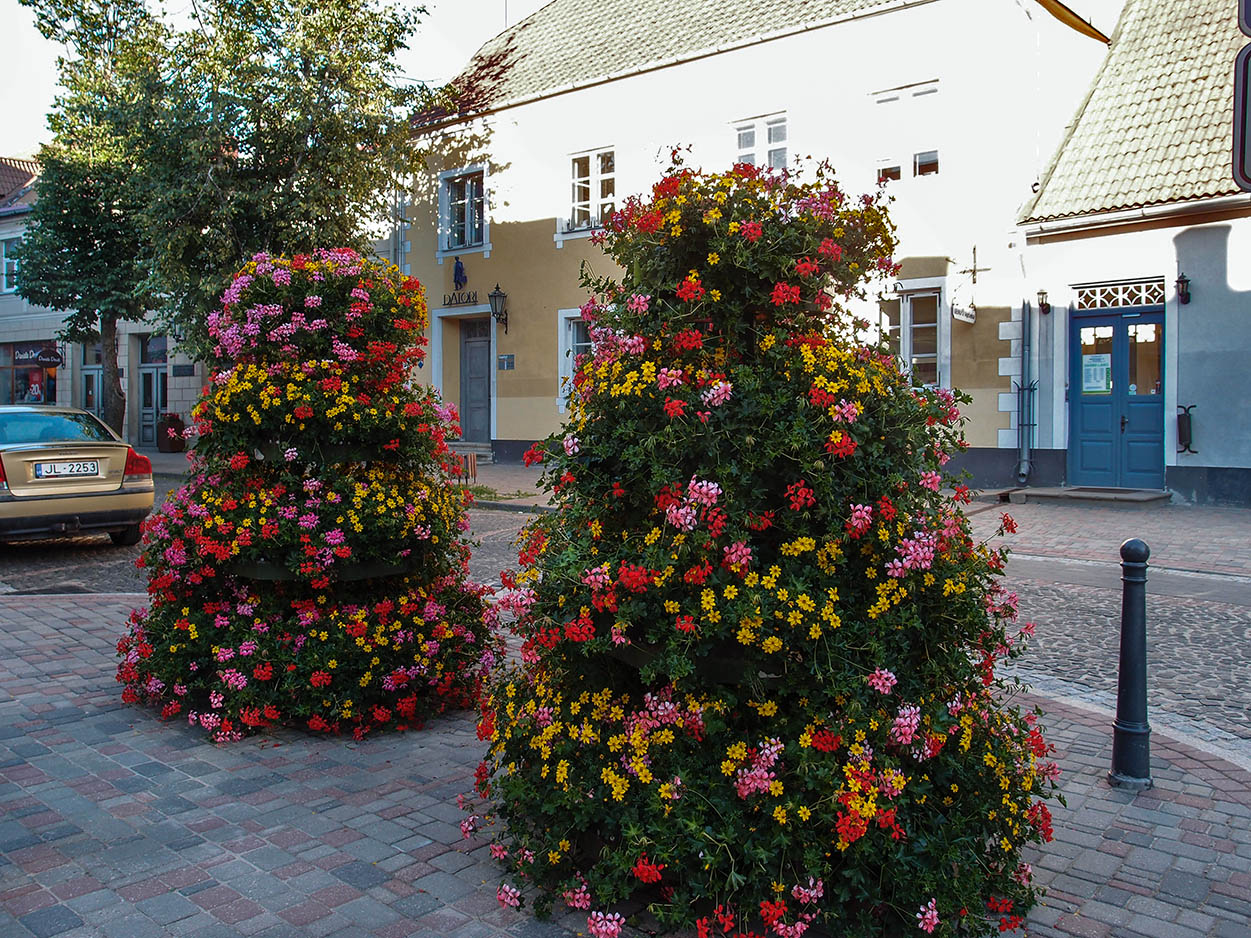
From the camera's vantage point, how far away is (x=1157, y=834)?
144 inches

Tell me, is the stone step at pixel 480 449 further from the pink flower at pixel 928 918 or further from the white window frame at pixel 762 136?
the pink flower at pixel 928 918

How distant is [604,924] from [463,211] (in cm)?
2147

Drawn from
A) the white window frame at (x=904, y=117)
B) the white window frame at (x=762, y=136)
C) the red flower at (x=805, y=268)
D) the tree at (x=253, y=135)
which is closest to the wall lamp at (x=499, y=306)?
the tree at (x=253, y=135)

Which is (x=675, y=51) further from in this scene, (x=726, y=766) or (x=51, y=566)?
(x=726, y=766)

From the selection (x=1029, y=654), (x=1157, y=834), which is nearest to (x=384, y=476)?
(x=1157, y=834)

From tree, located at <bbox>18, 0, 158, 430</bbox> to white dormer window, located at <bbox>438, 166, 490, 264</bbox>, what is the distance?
634cm

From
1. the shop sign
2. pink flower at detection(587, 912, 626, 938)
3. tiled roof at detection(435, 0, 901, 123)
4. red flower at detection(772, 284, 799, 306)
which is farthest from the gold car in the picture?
the shop sign

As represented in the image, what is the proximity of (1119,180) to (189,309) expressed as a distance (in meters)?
16.0

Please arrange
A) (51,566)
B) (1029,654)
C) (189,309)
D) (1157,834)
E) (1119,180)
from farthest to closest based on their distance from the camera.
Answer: (189,309), (1119,180), (51,566), (1029,654), (1157,834)

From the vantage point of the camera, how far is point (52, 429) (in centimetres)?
991

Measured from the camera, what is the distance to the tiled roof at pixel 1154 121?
14.2m

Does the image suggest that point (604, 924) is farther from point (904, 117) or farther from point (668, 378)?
point (904, 117)

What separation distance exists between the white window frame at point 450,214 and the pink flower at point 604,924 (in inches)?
798

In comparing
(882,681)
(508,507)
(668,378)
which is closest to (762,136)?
(508,507)
